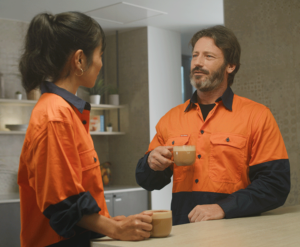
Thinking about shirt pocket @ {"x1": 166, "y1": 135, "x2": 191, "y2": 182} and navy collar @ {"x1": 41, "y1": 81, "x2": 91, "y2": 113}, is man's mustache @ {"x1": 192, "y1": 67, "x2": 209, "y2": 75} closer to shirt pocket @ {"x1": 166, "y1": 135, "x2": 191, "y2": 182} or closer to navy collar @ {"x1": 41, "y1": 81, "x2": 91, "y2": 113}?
shirt pocket @ {"x1": 166, "y1": 135, "x2": 191, "y2": 182}

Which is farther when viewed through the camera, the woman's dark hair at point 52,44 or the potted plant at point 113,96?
the potted plant at point 113,96

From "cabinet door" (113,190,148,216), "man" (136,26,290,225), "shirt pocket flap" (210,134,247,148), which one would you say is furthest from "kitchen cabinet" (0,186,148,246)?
"shirt pocket flap" (210,134,247,148)

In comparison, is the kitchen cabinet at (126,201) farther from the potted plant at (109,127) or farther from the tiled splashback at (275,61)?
the tiled splashback at (275,61)

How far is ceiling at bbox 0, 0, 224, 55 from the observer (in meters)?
4.33

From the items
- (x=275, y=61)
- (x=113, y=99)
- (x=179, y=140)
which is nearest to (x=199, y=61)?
(x=179, y=140)

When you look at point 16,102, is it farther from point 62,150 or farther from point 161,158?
point 62,150

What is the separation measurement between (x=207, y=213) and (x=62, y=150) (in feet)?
2.51

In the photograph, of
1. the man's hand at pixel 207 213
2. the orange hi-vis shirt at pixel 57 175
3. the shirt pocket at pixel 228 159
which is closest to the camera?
the orange hi-vis shirt at pixel 57 175

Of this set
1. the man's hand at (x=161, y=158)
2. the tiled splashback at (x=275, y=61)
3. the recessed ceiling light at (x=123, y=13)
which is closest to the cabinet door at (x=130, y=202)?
the recessed ceiling light at (x=123, y=13)

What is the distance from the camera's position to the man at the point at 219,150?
167 cm

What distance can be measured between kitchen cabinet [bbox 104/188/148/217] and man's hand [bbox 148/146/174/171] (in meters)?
3.10

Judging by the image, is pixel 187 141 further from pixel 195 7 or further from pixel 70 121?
pixel 195 7

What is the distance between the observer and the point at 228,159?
1808 millimetres

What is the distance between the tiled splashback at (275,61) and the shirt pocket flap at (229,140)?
848 millimetres
